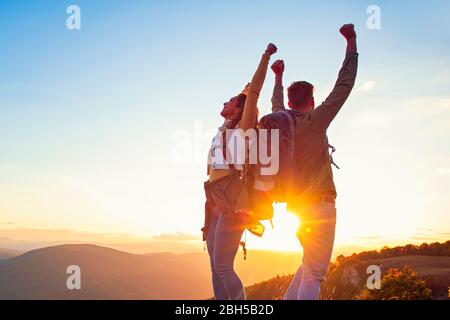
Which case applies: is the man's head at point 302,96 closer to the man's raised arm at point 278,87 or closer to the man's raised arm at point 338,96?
the man's raised arm at point 338,96

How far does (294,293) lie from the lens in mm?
5043

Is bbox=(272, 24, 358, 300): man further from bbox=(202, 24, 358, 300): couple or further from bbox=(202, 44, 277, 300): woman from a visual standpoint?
Result: bbox=(202, 44, 277, 300): woman

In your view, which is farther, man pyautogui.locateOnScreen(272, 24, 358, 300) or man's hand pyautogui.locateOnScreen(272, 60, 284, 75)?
man's hand pyautogui.locateOnScreen(272, 60, 284, 75)

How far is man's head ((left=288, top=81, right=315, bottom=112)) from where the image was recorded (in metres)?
5.20

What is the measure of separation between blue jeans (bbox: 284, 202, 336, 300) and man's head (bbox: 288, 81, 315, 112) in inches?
46.3

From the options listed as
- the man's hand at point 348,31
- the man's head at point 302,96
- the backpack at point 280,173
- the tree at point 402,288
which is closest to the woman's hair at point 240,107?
the backpack at point 280,173

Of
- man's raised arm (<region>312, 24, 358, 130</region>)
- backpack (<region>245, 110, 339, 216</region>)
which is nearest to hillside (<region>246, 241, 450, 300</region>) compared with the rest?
backpack (<region>245, 110, 339, 216</region>)

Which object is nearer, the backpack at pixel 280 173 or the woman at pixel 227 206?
the backpack at pixel 280 173

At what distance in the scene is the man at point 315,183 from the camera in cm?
469

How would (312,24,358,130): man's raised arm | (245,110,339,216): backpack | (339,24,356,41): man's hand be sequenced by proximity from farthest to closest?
(339,24,356,41): man's hand < (245,110,339,216): backpack < (312,24,358,130): man's raised arm

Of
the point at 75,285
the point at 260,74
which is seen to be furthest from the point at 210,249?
the point at 75,285
